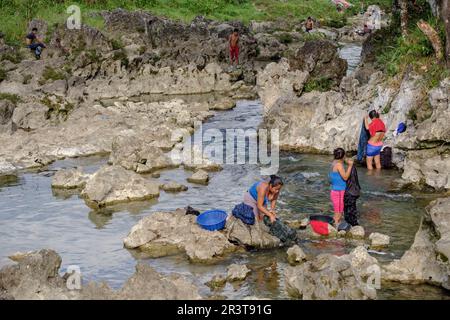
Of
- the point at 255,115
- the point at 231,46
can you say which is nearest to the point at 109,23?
the point at 231,46

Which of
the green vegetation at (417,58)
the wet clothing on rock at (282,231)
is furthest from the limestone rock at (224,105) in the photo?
the wet clothing on rock at (282,231)

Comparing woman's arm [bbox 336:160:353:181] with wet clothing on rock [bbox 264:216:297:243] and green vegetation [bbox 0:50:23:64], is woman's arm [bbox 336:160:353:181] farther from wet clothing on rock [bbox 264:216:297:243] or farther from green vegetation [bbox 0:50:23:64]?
green vegetation [bbox 0:50:23:64]

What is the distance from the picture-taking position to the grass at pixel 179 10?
155ft

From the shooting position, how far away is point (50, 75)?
117 ft

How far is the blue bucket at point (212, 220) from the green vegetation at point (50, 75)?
21.5 m

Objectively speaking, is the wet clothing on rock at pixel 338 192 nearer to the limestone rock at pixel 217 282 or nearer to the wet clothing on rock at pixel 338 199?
the wet clothing on rock at pixel 338 199

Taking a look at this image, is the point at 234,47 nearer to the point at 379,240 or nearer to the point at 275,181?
the point at 275,181

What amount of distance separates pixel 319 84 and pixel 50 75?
14.4 meters

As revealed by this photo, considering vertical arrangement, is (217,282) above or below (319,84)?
below

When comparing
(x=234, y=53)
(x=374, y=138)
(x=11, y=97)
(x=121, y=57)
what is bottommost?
(x=11, y=97)

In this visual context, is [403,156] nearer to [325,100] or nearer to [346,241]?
[325,100]

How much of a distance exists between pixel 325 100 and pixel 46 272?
15577 mm

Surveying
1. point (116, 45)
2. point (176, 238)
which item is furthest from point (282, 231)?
point (116, 45)

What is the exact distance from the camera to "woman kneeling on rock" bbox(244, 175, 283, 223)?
14.9 m
